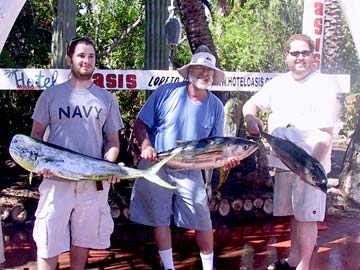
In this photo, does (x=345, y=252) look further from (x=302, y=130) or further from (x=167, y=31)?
(x=167, y=31)

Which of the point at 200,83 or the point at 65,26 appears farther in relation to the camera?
the point at 65,26

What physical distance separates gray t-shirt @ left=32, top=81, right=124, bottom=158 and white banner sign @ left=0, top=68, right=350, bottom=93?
203 centimetres

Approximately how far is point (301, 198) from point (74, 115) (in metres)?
1.95

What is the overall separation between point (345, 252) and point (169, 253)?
86.5 inches

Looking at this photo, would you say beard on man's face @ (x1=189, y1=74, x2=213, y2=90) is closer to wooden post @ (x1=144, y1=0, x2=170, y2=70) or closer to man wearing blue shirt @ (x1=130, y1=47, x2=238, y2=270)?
man wearing blue shirt @ (x1=130, y1=47, x2=238, y2=270)

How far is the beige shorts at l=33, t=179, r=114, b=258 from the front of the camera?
3.76 meters

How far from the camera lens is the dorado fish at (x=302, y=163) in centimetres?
418

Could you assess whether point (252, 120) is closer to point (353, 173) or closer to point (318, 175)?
point (318, 175)

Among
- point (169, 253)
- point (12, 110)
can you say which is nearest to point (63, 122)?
point (169, 253)

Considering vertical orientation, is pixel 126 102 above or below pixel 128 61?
below

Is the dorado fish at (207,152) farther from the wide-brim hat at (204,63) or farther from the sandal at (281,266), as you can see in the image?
the sandal at (281,266)

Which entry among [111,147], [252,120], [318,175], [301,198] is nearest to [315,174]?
[318,175]

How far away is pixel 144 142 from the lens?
433 cm

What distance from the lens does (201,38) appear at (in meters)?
7.59
